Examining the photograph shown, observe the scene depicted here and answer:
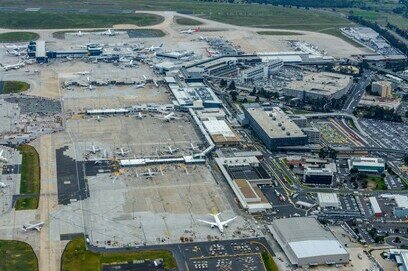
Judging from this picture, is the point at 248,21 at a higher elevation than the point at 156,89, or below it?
higher

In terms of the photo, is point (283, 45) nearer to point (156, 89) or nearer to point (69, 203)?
point (156, 89)

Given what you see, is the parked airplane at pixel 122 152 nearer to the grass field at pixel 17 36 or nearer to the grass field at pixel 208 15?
the grass field at pixel 17 36

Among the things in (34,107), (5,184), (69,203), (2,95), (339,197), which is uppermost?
(2,95)

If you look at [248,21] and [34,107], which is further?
[248,21]

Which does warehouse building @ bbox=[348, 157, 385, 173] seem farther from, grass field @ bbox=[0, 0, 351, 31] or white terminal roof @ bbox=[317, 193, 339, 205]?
grass field @ bbox=[0, 0, 351, 31]

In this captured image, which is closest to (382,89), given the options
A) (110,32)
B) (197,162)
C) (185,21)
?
(197,162)

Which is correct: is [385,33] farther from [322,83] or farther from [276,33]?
[322,83]

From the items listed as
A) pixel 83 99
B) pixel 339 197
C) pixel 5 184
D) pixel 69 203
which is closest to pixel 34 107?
pixel 83 99
